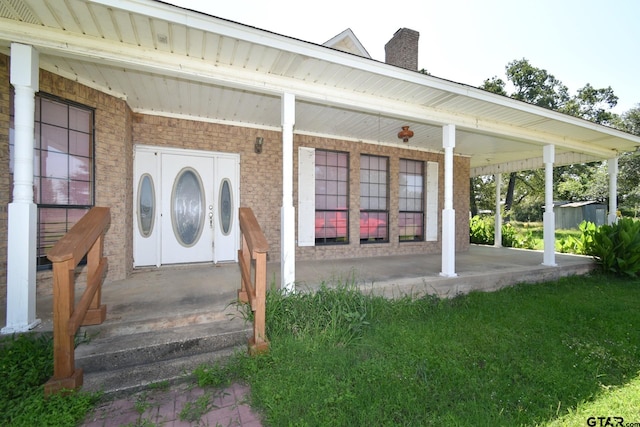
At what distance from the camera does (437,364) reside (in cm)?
241

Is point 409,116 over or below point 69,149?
over

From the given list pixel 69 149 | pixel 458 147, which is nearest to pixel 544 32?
pixel 458 147

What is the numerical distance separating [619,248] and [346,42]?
7775 mm

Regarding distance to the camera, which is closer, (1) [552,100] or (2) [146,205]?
(2) [146,205]

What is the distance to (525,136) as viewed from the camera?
5.48 metres

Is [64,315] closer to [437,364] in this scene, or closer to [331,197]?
[437,364]

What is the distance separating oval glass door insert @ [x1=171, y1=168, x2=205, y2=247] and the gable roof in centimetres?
484

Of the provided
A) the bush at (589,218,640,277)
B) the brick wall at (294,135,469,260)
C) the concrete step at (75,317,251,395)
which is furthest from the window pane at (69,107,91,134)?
the bush at (589,218,640,277)

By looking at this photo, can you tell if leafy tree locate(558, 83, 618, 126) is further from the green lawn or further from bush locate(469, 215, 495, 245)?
the green lawn

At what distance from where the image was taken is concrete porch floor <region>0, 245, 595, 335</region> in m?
2.90

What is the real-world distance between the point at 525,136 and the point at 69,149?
7.58 metres

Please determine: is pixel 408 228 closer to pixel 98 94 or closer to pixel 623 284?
pixel 623 284

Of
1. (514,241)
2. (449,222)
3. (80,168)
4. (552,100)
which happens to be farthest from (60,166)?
(552,100)

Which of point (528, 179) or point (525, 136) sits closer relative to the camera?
point (525, 136)
